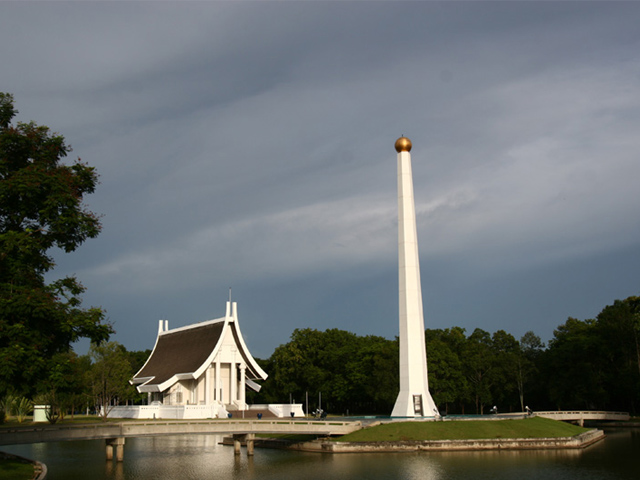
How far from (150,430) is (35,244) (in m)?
14.2

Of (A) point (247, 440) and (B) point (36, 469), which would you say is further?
(A) point (247, 440)

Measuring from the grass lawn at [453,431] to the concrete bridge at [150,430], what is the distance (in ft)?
4.32

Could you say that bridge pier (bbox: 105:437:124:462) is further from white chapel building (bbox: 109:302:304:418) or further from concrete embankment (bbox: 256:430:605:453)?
white chapel building (bbox: 109:302:304:418)

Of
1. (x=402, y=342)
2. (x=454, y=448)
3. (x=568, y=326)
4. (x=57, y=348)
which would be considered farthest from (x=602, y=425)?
(x=57, y=348)

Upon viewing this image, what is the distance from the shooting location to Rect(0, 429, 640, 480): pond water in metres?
26.4

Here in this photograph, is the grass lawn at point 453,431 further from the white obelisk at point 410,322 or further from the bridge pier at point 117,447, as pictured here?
the bridge pier at point 117,447

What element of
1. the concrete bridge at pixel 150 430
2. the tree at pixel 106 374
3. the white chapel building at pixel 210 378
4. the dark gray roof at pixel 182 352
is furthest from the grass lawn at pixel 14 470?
the tree at pixel 106 374

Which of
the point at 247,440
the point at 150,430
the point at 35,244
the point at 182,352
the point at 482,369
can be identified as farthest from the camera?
the point at 482,369

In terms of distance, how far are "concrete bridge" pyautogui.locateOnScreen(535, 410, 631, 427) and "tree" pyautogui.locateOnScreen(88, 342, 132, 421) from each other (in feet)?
123

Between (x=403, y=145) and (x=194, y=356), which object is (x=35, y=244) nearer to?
(x=403, y=145)

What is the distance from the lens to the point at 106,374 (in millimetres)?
57719

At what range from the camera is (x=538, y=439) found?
117ft

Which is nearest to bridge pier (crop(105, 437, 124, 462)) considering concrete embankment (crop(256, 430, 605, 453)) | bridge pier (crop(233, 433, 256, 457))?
bridge pier (crop(233, 433, 256, 457))

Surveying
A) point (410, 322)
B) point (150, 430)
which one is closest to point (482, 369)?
point (410, 322)
